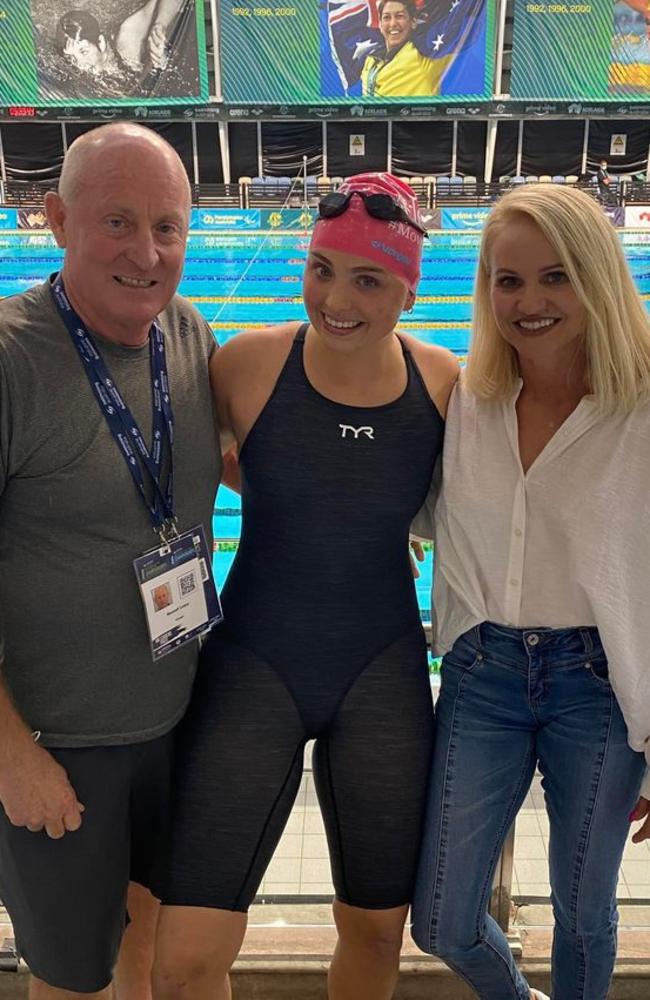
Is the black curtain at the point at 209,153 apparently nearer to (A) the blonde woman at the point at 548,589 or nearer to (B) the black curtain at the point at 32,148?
(B) the black curtain at the point at 32,148

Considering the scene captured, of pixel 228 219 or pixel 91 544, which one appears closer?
pixel 91 544

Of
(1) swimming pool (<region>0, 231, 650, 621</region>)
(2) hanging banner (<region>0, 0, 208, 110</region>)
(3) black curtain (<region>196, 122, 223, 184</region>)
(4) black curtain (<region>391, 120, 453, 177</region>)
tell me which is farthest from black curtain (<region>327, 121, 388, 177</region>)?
(2) hanging banner (<region>0, 0, 208, 110</region>)

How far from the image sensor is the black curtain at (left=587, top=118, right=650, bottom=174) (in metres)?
9.86

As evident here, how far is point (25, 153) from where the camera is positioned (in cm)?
1017

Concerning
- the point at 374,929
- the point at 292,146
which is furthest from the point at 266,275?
the point at 374,929

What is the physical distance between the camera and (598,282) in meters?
1.12

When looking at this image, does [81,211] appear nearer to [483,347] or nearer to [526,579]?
[483,347]

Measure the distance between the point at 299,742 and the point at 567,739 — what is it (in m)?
0.41

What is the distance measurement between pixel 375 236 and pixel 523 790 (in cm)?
91

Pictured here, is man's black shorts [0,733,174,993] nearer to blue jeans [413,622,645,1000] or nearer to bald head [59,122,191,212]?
blue jeans [413,622,645,1000]

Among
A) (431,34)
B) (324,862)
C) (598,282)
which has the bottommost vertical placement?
(324,862)

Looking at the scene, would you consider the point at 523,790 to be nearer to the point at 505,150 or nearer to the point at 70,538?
the point at 70,538

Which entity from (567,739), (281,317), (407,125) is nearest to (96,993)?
(567,739)

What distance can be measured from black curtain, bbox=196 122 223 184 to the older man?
9.98m
